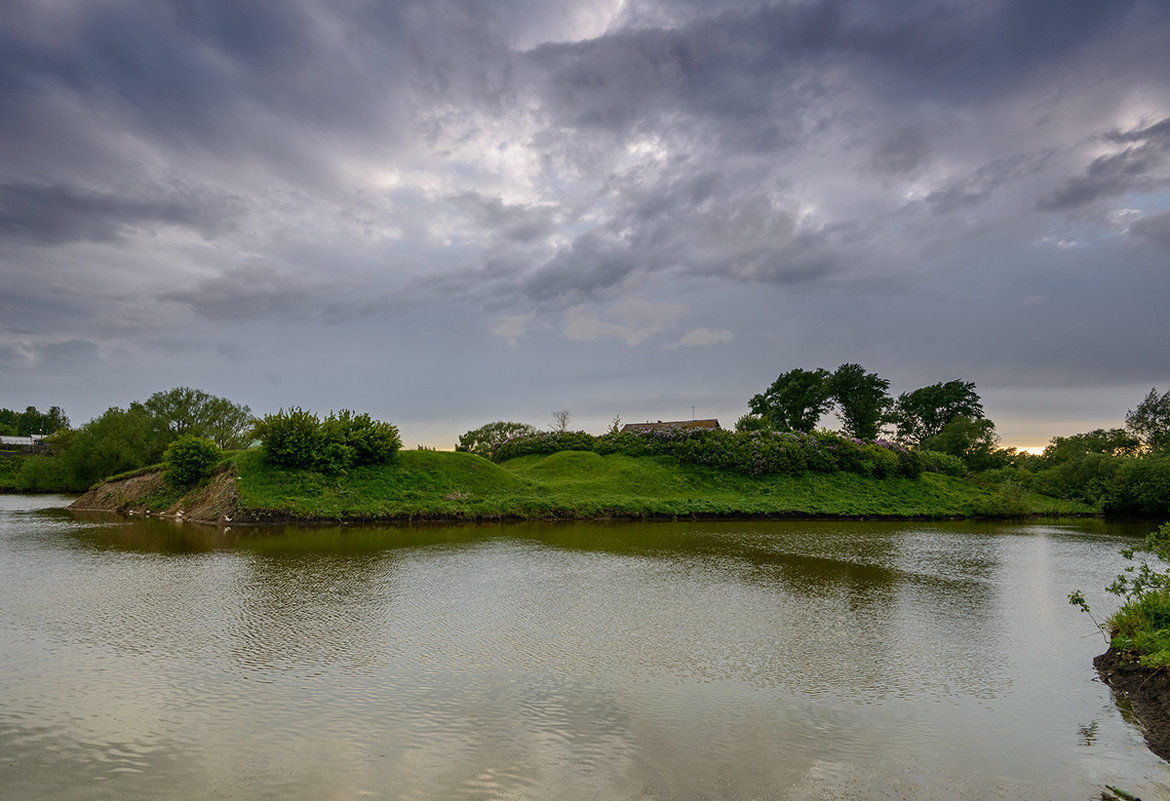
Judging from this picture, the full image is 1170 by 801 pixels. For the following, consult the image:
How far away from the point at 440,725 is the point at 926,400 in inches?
3131

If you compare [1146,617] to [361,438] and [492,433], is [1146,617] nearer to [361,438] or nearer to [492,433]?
[361,438]

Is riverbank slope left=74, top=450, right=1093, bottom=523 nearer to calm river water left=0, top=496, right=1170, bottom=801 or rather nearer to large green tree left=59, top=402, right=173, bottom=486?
calm river water left=0, top=496, right=1170, bottom=801

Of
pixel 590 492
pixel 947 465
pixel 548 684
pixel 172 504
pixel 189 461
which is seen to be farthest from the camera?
pixel 947 465

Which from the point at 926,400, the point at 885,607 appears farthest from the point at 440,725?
the point at 926,400

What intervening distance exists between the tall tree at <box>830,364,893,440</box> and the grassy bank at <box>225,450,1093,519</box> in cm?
2428

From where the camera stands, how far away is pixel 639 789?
5.00 metres

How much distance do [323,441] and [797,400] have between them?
5585cm

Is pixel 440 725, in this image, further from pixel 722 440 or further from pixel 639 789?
pixel 722 440

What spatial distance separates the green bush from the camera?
98.8 feet

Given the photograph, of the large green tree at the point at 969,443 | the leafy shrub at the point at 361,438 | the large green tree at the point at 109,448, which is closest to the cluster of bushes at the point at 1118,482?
the large green tree at the point at 969,443

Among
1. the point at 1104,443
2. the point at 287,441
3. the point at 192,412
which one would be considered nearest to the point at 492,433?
the point at 192,412

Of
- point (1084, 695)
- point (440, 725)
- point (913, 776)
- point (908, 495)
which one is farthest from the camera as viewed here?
point (908, 495)

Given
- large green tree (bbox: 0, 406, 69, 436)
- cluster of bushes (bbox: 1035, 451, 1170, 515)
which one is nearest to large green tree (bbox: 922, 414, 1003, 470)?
cluster of bushes (bbox: 1035, 451, 1170, 515)

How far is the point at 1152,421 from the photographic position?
166 feet
